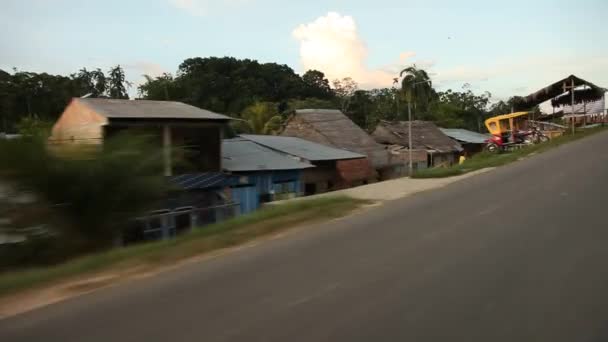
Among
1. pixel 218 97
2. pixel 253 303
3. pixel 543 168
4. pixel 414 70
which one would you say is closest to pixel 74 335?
pixel 253 303

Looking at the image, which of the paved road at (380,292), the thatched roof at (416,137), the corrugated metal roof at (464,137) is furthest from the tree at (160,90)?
the paved road at (380,292)

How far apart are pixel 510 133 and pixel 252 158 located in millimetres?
16510

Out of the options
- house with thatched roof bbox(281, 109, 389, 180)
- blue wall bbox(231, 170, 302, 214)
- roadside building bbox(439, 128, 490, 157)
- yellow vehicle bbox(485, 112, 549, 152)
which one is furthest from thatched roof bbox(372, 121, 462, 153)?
blue wall bbox(231, 170, 302, 214)

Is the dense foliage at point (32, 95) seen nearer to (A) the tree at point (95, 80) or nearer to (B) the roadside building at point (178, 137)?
(A) the tree at point (95, 80)

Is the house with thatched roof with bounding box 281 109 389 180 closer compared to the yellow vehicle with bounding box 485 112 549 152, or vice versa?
the yellow vehicle with bounding box 485 112 549 152

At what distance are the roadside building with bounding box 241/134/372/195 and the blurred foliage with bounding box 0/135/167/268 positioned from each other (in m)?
16.8

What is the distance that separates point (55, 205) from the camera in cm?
862

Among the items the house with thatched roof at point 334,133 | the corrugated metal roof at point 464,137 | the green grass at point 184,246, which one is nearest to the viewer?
the green grass at point 184,246

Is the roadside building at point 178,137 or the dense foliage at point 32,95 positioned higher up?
the dense foliage at point 32,95

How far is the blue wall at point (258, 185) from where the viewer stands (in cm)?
2186

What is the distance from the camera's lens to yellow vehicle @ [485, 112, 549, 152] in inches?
1228

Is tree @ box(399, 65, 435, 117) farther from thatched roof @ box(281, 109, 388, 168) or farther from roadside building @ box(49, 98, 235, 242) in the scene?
roadside building @ box(49, 98, 235, 242)

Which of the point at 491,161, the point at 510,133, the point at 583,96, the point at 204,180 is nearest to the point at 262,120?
the point at 510,133

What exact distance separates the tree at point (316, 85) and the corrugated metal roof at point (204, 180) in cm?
5142
